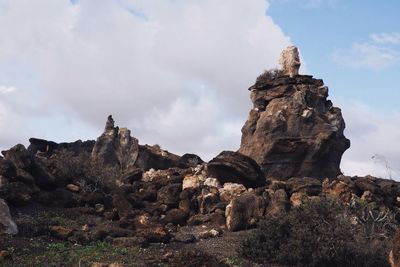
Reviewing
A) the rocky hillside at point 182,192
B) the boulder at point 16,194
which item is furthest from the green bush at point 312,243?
the boulder at point 16,194

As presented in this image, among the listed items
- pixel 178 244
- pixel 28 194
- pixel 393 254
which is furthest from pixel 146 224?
pixel 393 254

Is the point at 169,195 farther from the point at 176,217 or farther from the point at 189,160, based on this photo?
the point at 189,160

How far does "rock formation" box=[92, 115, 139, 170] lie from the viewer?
4556 centimetres

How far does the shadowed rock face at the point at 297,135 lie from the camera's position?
41.7 meters

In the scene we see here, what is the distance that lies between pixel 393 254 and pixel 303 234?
4360 mm

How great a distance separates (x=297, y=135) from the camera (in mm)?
42125

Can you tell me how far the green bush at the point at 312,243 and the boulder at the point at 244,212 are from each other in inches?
186

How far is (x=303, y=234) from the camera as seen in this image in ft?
49.0

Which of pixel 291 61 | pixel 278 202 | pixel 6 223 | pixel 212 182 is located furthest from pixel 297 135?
pixel 6 223

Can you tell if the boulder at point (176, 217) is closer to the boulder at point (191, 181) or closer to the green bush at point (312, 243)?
the boulder at point (191, 181)

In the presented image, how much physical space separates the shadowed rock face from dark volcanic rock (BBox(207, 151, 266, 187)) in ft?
44.7

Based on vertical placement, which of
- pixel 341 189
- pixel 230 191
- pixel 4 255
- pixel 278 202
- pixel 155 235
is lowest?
pixel 4 255

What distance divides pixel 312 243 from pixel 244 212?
265 inches

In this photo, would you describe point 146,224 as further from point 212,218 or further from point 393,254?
point 393,254
